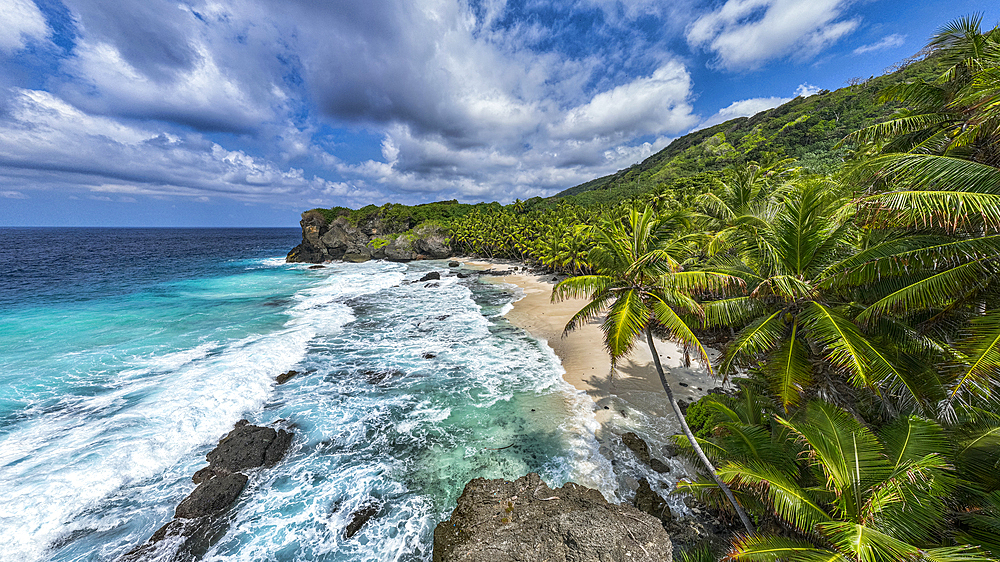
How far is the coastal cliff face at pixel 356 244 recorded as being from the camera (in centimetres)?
7200

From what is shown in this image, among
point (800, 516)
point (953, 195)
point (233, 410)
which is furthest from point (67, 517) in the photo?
point (953, 195)

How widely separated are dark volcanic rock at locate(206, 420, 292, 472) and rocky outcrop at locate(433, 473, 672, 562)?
7874 mm

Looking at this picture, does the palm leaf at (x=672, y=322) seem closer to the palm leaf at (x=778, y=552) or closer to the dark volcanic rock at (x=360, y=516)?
the palm leaf at (x=778, y=552)

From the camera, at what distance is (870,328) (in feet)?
24.9

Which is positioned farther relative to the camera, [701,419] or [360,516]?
[701,419]

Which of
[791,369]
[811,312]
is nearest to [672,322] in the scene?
[791,369]

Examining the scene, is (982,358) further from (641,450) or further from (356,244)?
(356,244)

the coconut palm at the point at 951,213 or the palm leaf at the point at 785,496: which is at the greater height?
the coconut palm at the point at 951,213

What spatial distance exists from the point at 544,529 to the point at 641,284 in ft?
24.0

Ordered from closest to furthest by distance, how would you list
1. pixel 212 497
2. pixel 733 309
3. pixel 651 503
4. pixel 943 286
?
pixel 943 286 → pixel 733 309 → pixel 651 503 → pixel 212 497

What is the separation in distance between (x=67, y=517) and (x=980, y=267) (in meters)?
23.9

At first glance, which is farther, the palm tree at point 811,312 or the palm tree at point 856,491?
the palm tree at point 811,312

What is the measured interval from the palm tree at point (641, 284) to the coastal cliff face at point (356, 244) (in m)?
64.2

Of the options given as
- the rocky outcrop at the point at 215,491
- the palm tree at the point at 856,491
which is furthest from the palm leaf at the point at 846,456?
the rocky outcrop at the point at 215,491
